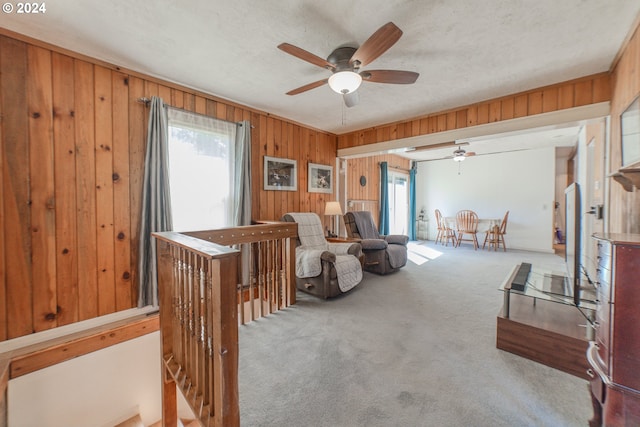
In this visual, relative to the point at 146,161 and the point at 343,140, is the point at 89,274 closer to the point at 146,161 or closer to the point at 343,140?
the point at 146,161

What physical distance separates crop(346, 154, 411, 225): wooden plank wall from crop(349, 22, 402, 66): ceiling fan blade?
3.52 metres

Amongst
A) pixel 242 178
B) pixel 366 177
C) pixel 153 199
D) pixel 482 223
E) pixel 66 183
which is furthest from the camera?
pixel 482 223

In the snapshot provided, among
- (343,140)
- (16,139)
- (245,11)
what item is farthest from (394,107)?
(16,139)

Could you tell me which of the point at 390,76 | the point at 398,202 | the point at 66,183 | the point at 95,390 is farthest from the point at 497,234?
the point at 66,183

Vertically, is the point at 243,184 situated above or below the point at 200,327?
above

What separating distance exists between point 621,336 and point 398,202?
6.16 metres

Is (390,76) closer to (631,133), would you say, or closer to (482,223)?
(631,133)

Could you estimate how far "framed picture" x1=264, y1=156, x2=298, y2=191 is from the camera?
11.6 feet

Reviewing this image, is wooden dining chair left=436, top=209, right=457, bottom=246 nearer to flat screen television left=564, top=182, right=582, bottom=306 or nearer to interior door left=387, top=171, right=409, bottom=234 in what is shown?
interior door left=387, top=171, right=409, bottom=234

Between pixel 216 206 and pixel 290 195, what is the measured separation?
4.02ft

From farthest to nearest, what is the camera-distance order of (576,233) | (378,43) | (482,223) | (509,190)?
(482,223) → (509,190) → (576,233) → (378,43)

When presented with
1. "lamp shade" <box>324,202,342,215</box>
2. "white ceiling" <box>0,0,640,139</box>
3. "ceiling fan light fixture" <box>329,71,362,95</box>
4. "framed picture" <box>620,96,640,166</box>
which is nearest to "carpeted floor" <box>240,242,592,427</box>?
"framed picture" <box>620,96,640,166</box>

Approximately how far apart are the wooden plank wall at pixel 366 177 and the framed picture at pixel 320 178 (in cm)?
Answer: 82

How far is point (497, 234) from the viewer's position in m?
5.95
